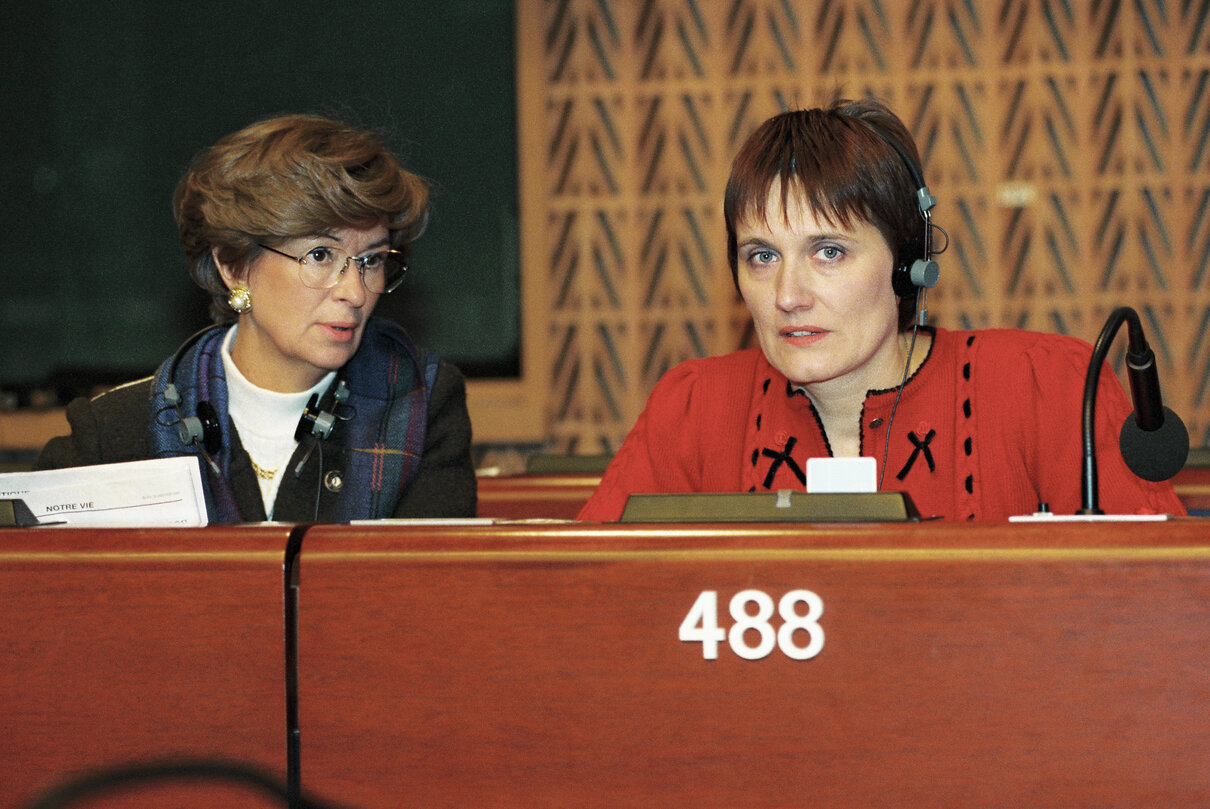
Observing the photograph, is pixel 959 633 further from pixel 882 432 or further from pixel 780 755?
pixel 882 432

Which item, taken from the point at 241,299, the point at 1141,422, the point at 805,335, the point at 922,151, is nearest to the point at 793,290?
the point at 805,335

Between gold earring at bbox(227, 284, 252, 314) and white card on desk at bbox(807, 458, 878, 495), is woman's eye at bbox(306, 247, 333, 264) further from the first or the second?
white card on desk at bbox(807, 458, 878, 495)

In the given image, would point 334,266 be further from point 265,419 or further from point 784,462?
point 784,462

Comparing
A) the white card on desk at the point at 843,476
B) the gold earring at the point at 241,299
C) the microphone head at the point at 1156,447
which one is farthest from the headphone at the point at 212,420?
the microphone head at the point at 1156,447

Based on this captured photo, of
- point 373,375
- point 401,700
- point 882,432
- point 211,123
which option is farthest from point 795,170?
point 211,123

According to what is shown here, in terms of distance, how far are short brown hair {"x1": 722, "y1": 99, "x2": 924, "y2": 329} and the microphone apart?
42cm

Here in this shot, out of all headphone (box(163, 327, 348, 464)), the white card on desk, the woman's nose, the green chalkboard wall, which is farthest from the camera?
the green chalkboard wall

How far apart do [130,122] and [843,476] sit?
12.8ft

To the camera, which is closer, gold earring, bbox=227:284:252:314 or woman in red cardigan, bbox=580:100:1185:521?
woman in red cardigan, bbox=580:100:1185:521

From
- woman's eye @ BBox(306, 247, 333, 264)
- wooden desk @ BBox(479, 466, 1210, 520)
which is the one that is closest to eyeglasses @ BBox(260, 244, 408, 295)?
woman's eye @ BBox(306, 247, 333, 264)

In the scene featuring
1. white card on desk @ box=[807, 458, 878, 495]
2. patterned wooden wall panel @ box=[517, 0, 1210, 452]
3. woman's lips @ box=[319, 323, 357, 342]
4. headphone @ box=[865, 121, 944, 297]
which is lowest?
white card on desk @ box=[807, 458, 878, 495]

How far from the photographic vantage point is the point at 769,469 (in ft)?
→ 4.58

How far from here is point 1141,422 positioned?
3.03 ft

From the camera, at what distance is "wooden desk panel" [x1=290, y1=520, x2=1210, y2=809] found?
70 centimetres
